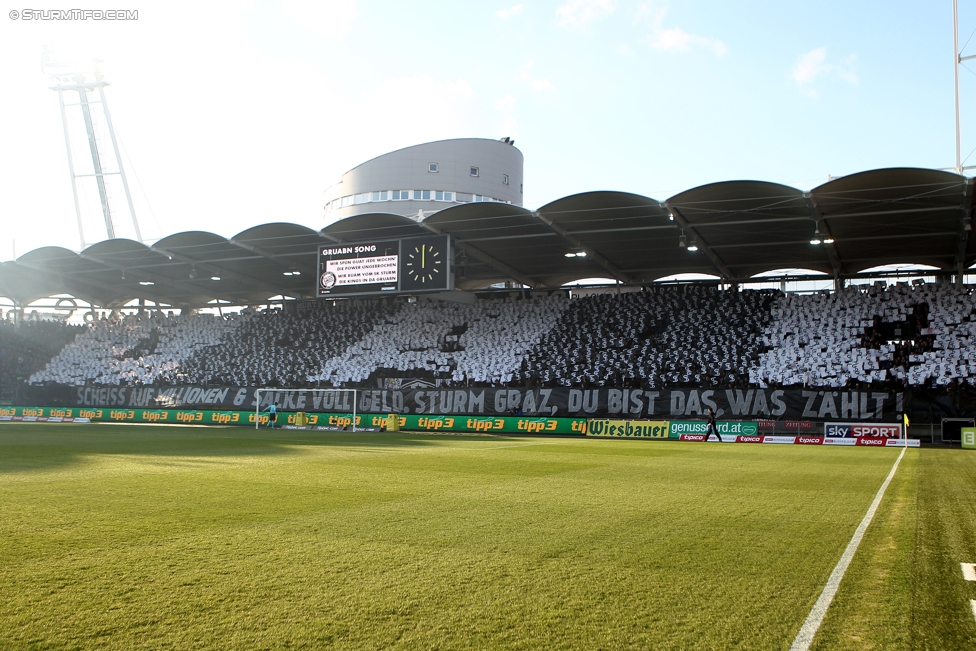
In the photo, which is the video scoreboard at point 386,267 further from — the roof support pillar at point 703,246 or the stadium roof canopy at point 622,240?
the roof support pillar at point 703,246

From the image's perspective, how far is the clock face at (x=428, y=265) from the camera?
34.8 metres

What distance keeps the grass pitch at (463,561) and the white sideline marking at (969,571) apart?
6.8 inches

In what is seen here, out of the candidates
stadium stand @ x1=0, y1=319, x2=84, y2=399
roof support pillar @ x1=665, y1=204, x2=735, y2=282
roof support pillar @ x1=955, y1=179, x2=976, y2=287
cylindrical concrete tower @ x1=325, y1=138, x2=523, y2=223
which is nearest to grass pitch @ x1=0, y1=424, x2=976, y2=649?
roof support pillar @ x1=955, y1=179, x2=976, y2=287

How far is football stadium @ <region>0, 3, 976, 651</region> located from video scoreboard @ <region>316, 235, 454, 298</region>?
0.14m

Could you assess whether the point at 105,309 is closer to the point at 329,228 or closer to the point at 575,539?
the point at 329,228

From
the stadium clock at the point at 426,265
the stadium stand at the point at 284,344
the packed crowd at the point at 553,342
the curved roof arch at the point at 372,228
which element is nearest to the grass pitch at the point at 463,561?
the stadium clock at the point at 426,265

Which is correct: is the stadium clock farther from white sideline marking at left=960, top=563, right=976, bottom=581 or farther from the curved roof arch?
white sideline marking at left=960, top=563, right=976, bottom=581

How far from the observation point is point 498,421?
1378 inches

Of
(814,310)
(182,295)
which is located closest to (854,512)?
(814,310)

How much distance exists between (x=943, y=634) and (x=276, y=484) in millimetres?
9877

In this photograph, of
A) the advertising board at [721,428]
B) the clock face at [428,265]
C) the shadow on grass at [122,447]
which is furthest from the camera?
the clock face at [428,265]

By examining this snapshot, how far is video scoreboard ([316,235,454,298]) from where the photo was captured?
34.9 metres

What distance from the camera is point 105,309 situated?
5925cm

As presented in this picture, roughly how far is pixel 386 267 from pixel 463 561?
29690 millimetres
